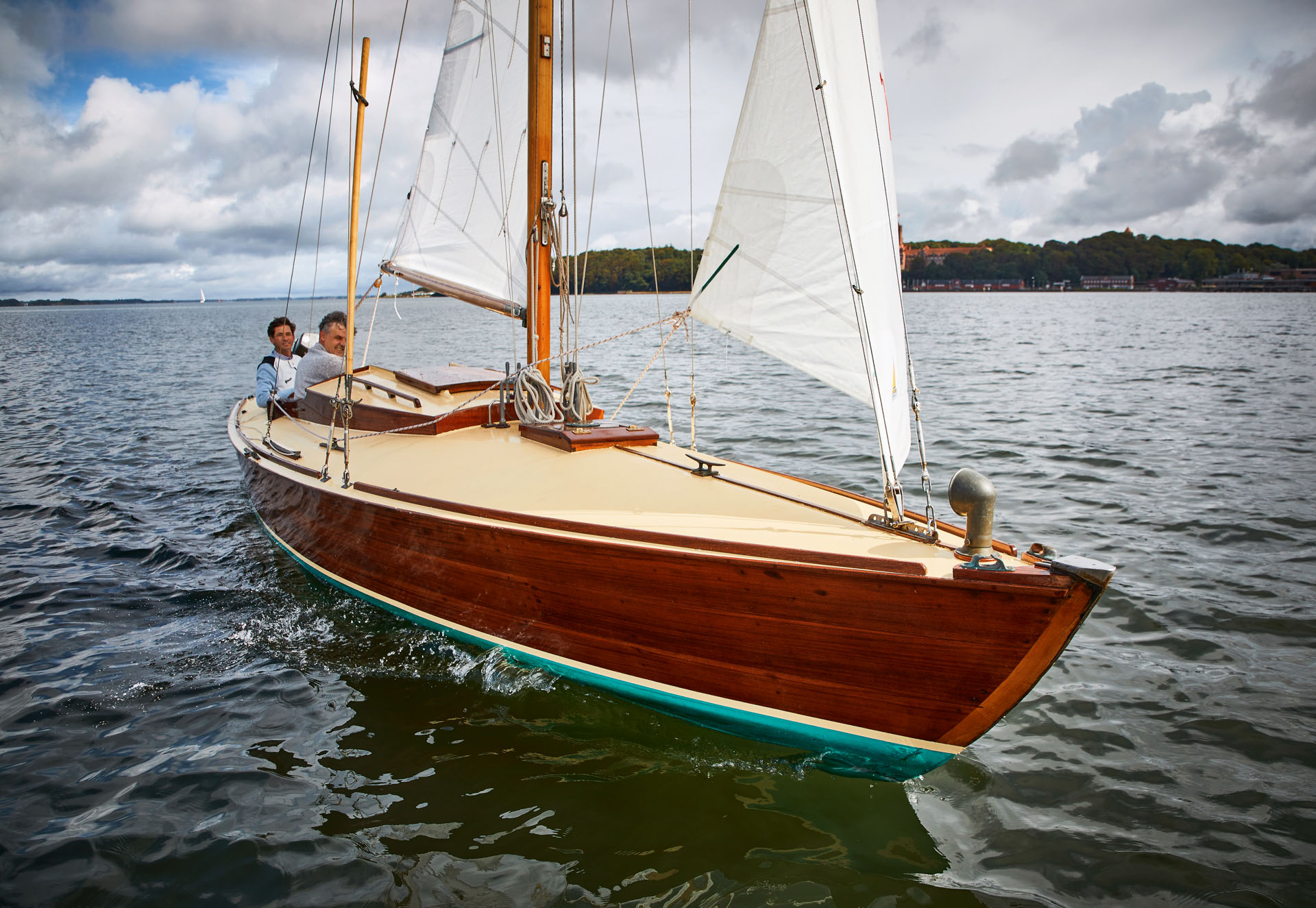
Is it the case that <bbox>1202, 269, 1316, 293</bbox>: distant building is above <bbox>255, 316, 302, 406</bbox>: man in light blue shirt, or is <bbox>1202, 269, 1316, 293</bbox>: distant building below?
above

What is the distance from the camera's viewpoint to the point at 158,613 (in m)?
5.23

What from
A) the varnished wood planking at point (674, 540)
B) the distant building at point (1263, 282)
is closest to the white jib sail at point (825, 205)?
the varnished wood planking at point (674, 540)

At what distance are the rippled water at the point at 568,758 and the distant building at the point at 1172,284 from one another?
127 m

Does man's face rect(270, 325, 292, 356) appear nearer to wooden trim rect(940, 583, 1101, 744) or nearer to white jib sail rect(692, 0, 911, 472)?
white jib sail rect(692, 0, 911, 472)

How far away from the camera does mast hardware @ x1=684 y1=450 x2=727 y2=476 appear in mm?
4180

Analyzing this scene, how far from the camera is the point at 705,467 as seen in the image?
427 centimetres

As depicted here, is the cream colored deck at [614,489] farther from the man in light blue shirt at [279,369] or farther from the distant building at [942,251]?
the distant building at [942,251]

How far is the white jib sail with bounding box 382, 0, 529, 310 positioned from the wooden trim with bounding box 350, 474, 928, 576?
2.50 metres

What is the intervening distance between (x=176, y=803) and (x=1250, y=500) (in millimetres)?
9011

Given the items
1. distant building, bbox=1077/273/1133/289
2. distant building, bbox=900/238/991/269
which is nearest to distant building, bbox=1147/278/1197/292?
distant building, bbox=1077/273/1133/289

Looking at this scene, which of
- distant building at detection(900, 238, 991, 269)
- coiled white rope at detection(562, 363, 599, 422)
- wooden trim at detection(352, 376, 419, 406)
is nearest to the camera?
coiled white rope at detection(562, 363, 599, 422)

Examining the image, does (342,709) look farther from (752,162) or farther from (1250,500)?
(1250,500)

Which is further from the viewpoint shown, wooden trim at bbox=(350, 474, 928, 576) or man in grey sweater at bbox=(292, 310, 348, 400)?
man in grey sweater at bbox=(292, 310, 348, 400)

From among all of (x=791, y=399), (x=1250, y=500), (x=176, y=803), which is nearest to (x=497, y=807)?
(x=176, y=803)
